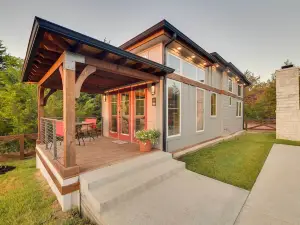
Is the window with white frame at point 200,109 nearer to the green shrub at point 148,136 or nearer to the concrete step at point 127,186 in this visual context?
the green shrub at point 148,136

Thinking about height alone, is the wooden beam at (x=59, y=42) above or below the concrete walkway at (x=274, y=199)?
above

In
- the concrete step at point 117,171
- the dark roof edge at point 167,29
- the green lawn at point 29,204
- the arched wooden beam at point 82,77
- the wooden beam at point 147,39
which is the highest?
the dark roof edge at point 167,29

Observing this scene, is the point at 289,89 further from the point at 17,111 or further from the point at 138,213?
the point at 17,111

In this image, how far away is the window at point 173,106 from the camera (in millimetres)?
4879

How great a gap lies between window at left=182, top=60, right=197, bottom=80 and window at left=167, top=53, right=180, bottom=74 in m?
0.36

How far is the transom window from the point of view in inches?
199

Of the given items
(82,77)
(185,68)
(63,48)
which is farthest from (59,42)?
(185,68)

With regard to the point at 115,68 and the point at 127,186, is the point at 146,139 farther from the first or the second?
the point at 115,68

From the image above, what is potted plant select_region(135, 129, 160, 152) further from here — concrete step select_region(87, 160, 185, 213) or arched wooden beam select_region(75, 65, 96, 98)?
arched wooden beam select_region(75, 65, 96, 98)

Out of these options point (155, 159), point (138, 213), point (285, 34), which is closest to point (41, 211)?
point (138, 213)

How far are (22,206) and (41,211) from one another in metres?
0.46

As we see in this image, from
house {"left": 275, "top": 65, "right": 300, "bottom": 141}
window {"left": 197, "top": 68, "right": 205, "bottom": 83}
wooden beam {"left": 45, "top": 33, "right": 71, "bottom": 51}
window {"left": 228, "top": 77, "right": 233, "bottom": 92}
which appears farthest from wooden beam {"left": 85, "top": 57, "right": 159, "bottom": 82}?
house {"left": 275, "top": 65, "right": 300, "bottom": 141}

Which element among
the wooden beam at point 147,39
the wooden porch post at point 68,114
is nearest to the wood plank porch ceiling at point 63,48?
the wooden porch post at point 68,114

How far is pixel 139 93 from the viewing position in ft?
17.6
